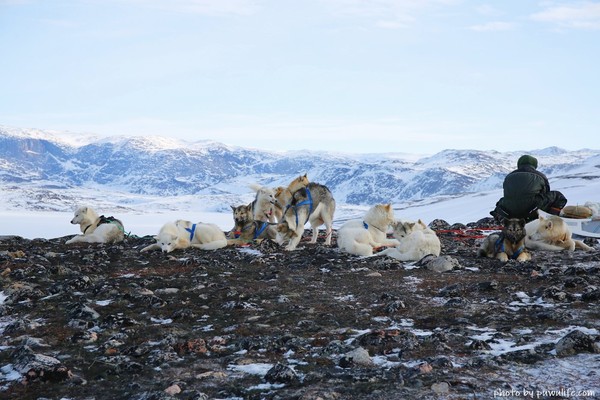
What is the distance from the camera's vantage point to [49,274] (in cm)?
1213

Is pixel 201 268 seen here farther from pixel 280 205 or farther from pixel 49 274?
pixel 280 205

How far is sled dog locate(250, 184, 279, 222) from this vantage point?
18.7 m

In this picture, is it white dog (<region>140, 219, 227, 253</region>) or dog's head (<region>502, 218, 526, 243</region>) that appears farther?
white dog (<region>140, 219, 227, 253</region>)

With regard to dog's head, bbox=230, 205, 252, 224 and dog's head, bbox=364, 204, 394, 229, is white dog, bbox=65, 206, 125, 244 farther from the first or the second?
dog's head, bbox=364, 204, 394, 229

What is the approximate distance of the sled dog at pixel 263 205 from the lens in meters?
18.7

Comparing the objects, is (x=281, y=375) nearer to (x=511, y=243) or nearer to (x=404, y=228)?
(x=511, y=243)

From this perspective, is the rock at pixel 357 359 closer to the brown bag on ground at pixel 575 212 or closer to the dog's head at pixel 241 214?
the brown bag on ground at pixel 575 212

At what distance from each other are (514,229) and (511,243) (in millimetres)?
440

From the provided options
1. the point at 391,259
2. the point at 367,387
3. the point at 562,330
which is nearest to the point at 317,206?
the point at 391,259

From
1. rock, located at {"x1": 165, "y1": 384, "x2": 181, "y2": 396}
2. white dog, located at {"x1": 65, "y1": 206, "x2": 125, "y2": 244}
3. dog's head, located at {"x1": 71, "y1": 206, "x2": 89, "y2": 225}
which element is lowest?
white dog, located at {"x1": 65, "y1": 206, "x2": 125, "y2": 244}

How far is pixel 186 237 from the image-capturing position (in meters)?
17.4

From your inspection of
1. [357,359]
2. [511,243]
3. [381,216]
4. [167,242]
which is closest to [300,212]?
[381,216]

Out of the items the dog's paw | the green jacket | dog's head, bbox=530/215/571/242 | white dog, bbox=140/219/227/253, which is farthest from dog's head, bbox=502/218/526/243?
white dog, bbox=140/219/227/253

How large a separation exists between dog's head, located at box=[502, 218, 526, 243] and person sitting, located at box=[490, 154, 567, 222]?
1.63 feet
